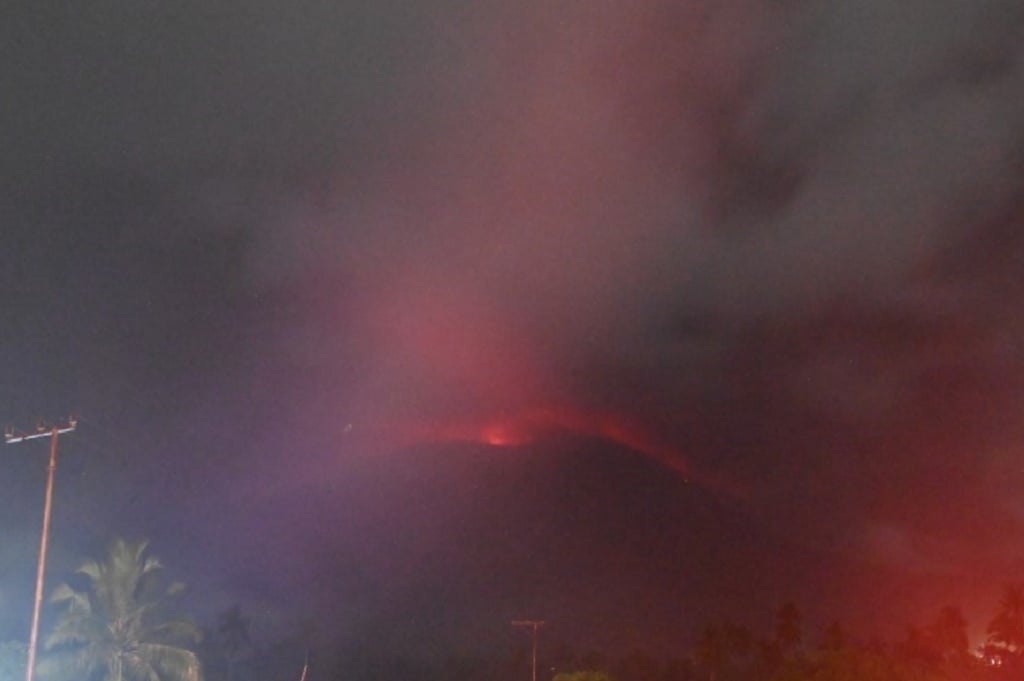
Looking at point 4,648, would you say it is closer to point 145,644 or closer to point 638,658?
point 145,644

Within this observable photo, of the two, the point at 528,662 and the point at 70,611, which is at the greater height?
the point at 528,662

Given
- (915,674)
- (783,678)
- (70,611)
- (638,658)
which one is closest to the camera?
(70,611)

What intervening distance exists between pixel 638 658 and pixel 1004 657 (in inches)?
1227

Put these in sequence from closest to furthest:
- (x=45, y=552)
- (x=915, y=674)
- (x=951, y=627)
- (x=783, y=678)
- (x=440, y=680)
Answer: (x=45, y=552), (x=915, y=674), (x=783, y=678), (x=951, y=627), (x=440, y=680)

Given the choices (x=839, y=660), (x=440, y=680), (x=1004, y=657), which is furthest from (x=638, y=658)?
(x=839, y=660)

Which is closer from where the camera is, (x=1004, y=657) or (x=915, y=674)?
(x=915, y=674)

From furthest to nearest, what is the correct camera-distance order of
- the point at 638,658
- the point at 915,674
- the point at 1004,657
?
1. the point at 638,658
2. the point at 1004,657
3. the point at 915,674

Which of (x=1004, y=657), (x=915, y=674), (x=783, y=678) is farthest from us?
(x=1004, y=657)

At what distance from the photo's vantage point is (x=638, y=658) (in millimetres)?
104312

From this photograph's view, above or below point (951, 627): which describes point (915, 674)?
below

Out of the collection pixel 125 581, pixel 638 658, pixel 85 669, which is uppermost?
pixel 638 658

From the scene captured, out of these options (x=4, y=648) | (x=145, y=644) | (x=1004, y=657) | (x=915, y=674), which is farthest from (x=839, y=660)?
(x=4, y=648)

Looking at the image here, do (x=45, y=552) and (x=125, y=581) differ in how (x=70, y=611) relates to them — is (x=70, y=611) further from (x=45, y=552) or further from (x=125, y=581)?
(x=45, y=552)

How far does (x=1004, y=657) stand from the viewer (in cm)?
8462
